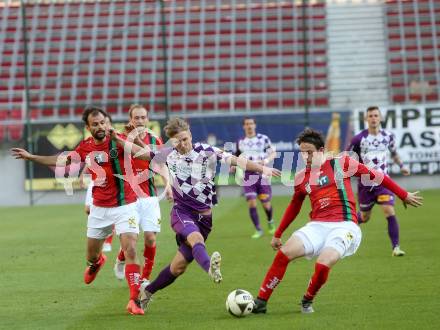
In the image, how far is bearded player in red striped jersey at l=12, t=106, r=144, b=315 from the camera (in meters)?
9.10

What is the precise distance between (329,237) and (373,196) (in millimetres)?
5512

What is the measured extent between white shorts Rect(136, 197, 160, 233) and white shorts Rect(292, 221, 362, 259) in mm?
2735

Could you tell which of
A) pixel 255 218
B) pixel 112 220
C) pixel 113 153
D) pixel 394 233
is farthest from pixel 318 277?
pixel 255 218

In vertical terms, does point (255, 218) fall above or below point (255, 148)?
below

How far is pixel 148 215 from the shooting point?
35.4 feet

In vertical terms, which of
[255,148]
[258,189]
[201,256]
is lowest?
[201,256]

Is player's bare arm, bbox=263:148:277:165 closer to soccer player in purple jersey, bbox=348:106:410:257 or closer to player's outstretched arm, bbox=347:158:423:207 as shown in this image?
soccer player in purple jersey, bbox=348:106:410:257

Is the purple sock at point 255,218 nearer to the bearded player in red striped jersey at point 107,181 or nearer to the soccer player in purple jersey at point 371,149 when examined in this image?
the soccer player in purple jersey at point 371,149

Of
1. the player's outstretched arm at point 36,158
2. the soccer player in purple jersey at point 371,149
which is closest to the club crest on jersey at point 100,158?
the player's outstretched arm at point 36,158

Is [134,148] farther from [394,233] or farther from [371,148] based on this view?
[371,148]

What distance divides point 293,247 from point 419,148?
19339 mm

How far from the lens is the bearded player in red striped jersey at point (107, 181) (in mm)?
9102

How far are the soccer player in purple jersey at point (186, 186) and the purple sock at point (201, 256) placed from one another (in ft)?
0.56

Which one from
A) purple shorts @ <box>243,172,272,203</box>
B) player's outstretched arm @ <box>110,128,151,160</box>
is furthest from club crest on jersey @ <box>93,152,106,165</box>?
purple shorts @ <box>243,172,272,203</box>
